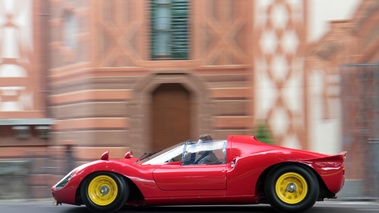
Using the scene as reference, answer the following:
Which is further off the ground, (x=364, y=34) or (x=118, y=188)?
(x=364, y=34)

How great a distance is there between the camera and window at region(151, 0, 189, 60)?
11930 mm

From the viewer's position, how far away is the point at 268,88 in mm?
11289

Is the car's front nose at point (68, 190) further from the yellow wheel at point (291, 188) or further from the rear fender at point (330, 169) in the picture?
the rear fender at point (330, 169)

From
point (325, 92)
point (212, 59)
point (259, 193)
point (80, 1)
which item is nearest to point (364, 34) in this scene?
point (325, 92)

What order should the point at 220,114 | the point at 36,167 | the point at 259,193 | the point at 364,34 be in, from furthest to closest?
the point at 220,114
the point at 364,34
the point at 36,167
the point at 259,193

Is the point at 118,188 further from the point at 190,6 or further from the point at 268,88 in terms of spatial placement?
the point at 190,6

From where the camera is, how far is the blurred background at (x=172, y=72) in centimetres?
1090

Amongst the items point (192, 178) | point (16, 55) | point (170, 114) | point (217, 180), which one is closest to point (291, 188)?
point (217, 180)

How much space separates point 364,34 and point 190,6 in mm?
3994

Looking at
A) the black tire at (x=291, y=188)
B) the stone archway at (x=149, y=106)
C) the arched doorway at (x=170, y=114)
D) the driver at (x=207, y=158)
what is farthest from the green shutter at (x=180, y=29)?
the black tire at (x=291, y=188)

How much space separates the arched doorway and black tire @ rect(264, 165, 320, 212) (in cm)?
570

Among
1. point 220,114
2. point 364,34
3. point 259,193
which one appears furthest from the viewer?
point 220,114

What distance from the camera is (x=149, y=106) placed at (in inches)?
467

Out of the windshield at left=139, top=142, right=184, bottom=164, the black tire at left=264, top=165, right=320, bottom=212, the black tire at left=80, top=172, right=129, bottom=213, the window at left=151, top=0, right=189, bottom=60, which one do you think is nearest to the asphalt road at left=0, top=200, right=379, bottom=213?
the black tire at left=80, top=172, right=129, bottom=213
